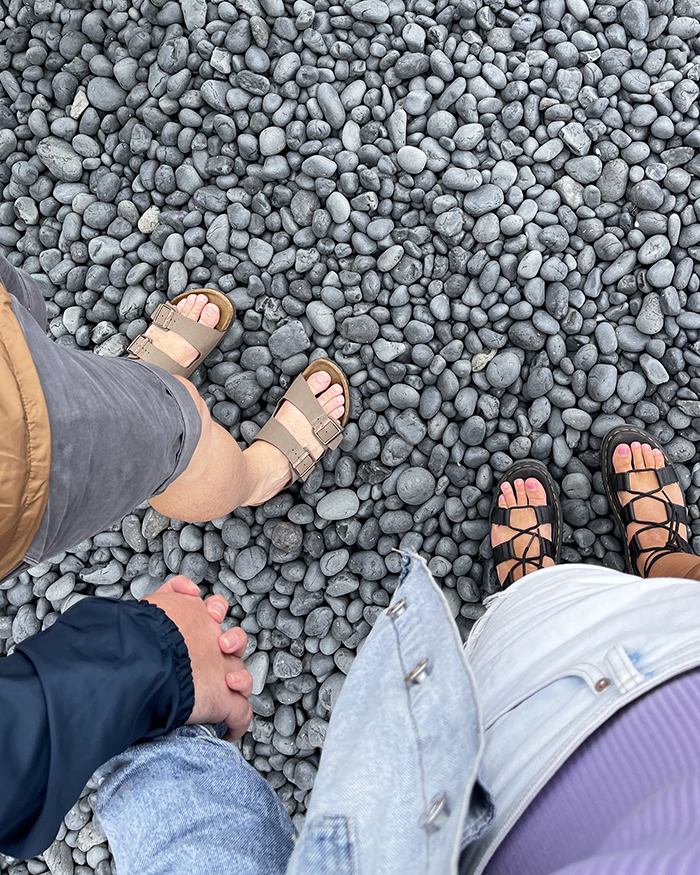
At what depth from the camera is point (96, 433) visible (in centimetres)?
80

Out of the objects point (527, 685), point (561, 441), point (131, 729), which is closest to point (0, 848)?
point (131, 729)

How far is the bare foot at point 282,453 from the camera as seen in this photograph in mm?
1344

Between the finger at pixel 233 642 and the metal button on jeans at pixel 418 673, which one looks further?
the finger at pixel 233 642

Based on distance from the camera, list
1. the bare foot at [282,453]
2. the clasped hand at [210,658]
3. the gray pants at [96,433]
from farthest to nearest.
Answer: the bare foot at [282,453]
the clasped hand at [210,658]
the gray pants at [96,433]

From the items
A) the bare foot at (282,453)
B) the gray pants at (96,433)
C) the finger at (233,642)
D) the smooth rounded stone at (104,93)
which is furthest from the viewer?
the smooth rounded stone at (104,93)

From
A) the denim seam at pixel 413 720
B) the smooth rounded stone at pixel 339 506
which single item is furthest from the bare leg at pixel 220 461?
the denim seam at pixel 413 720

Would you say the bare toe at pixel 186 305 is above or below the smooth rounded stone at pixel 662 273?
below

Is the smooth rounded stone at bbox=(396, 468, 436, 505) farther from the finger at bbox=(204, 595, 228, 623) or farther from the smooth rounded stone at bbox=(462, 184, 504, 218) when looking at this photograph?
the smooth rounded stone at bbox=(462, 184, 504, 218)

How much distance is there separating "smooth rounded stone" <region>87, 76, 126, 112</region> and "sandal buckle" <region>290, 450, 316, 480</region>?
99 cm

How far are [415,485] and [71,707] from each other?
854 mm

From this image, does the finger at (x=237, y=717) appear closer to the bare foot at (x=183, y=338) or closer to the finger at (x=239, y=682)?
the finger at (x=239, y=682)

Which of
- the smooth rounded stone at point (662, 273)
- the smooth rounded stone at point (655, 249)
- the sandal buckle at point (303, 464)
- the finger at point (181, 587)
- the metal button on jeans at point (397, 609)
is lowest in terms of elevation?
the finger at point (181, 587)

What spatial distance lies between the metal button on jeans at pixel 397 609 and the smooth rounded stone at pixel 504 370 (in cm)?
79

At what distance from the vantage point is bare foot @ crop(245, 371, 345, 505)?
1.34 meters
